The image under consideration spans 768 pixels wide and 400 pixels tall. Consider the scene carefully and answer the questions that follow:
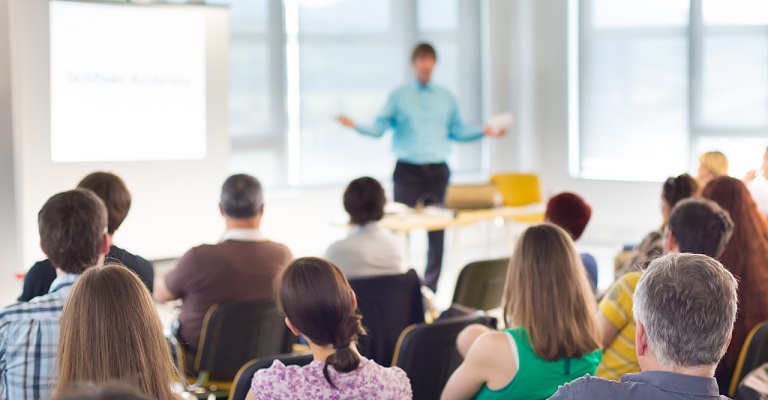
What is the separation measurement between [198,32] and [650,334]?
5.25 metres

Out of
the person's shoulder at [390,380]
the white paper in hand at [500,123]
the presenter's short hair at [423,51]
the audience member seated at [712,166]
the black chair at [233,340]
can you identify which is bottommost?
the black chair at [233,340]

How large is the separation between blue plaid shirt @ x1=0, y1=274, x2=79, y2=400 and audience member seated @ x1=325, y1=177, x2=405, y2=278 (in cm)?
181

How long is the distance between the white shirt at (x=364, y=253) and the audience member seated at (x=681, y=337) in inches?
95.9

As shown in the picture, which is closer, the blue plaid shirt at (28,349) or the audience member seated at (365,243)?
the blue plaid shirt at (28,349)

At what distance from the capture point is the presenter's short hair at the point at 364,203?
4.20 metres

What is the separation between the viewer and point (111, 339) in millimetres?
1919

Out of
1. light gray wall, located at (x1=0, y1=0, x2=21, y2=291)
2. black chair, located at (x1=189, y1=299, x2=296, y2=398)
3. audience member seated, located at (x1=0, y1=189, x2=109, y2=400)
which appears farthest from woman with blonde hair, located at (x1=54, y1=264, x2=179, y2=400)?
light gray wall, located at (x1=0, y1=0, x2=21, y2=291)

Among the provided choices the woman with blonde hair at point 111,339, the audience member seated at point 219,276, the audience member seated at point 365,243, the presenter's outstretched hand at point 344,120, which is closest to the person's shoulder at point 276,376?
the woman with blonde hair at point 111,339

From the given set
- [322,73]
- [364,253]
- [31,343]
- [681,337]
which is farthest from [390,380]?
[322,73]

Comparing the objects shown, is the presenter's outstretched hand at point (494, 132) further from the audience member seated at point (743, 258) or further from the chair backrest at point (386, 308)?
the chair backrest at point (386, 308)

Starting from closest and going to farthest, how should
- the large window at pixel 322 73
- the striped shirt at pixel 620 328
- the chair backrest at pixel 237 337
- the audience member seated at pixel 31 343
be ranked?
Answer: the audience member seated at pixel 31 343 < the striped shirt at pixel 620 328 < the chair backrest at pixel 237 337 < the large window at pixel 322 73

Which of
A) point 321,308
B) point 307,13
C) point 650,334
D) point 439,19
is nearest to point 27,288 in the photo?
point 321,308

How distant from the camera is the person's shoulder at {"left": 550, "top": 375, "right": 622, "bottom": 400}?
171cm

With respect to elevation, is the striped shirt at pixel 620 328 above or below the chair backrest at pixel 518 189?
below
